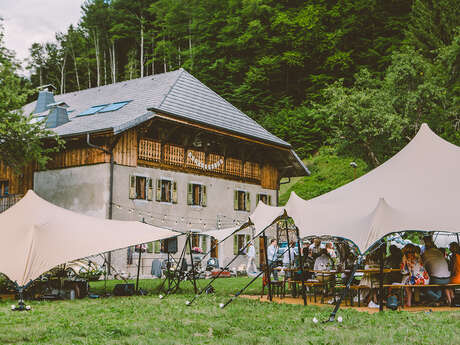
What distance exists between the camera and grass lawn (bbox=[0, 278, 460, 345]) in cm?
817

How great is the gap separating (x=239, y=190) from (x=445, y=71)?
16678mm

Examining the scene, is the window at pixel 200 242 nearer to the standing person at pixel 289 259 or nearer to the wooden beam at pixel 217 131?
the wooden beam at pixel 217 131

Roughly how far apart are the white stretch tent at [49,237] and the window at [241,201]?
49.5 ft

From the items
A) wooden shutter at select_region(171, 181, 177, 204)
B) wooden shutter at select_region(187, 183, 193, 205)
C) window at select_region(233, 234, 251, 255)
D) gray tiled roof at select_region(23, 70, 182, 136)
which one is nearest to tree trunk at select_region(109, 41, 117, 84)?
gray tiled roof at select_region(23, 70, 182, 136)

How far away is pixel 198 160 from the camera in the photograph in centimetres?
2938

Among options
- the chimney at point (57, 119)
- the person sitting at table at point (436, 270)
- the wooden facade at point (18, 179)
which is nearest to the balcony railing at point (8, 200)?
the wooden facade at point (18, 179)

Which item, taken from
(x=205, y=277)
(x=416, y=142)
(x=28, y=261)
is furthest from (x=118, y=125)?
(x=416, y=142)

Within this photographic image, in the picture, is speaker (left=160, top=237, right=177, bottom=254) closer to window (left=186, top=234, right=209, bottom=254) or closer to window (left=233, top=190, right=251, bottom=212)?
window (left=186, top=234, right=209, bottom=254)

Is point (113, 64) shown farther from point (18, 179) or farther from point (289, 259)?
point (289, 259)

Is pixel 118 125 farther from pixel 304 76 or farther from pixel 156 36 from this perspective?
pixel 156 36

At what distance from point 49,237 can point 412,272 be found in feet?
29.2

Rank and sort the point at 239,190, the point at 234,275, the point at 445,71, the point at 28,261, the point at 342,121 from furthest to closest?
the point at 445,71 < the point at 342,121 < the point at 239,190 < the point at 234,275 < the point at 28,261

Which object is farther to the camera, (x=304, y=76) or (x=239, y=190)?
(x=304, y=76)

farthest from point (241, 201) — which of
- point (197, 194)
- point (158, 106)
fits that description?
point (158, 106)
